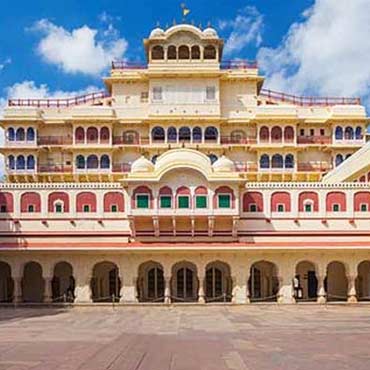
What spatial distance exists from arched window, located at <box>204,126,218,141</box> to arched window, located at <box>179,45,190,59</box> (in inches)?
258

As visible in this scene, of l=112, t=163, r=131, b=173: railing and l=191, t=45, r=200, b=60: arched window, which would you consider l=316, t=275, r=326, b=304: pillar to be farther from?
l=191, t=45, r=200, b=60: arched window

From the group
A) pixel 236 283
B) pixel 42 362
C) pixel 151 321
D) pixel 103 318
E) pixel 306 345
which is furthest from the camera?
pixel 236 283

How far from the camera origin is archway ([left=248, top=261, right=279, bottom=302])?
48500mm

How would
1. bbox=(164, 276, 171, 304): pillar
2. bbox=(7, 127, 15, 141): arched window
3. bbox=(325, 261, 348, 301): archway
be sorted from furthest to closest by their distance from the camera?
bbox=(7, 127, 15, 141): arched window, bbox=(325, 261, 348, 301): archway, bbox=(164, 276, 171, 304): pillar

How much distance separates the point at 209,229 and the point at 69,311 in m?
10.7

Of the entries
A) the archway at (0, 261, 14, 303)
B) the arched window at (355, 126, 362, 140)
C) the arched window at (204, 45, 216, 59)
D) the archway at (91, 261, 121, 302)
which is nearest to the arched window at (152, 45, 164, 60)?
the arched window at (204, 45, 216, 59)

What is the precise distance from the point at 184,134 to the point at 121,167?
18.9 ft

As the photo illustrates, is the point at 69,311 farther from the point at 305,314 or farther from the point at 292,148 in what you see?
the point at 292,148

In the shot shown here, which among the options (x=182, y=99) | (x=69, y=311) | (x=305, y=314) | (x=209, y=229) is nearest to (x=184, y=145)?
(x=182, y=99)

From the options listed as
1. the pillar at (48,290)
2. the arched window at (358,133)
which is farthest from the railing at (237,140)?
the pillar at (48,290)

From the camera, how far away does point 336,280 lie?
49.5m

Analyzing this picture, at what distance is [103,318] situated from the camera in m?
35.2

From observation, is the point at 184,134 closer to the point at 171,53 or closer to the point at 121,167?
the point at 121,167

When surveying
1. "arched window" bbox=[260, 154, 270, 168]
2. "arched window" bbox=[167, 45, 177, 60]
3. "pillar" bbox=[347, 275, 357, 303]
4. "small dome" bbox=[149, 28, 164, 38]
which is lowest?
"pillar" bbox=[347, 275, 357, 303]
